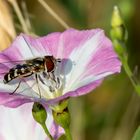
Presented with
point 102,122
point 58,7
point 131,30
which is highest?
point 58,7

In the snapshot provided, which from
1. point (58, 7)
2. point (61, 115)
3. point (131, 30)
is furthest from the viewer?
point (58, 7)

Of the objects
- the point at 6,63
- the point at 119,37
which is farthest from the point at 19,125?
the point at 119,37

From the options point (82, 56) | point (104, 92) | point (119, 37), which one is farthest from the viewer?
point (104, 92)

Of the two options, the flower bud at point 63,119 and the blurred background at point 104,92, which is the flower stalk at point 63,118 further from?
the blurred background at point 104,92

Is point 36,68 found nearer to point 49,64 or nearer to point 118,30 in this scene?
point 49,64

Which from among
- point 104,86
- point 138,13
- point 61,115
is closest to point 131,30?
point 138,13

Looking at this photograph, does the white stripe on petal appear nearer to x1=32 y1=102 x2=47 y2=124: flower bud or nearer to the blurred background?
x1=32 y1=102 x2=47 y2=124: flower bud

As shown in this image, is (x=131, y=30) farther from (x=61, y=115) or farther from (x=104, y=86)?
(x=61, y=115)

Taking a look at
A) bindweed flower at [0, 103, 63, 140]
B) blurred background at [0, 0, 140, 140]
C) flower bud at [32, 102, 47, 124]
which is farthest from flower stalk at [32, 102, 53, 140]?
blurred background at [0, 0, 140, 140]

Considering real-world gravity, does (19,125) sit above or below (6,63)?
below
